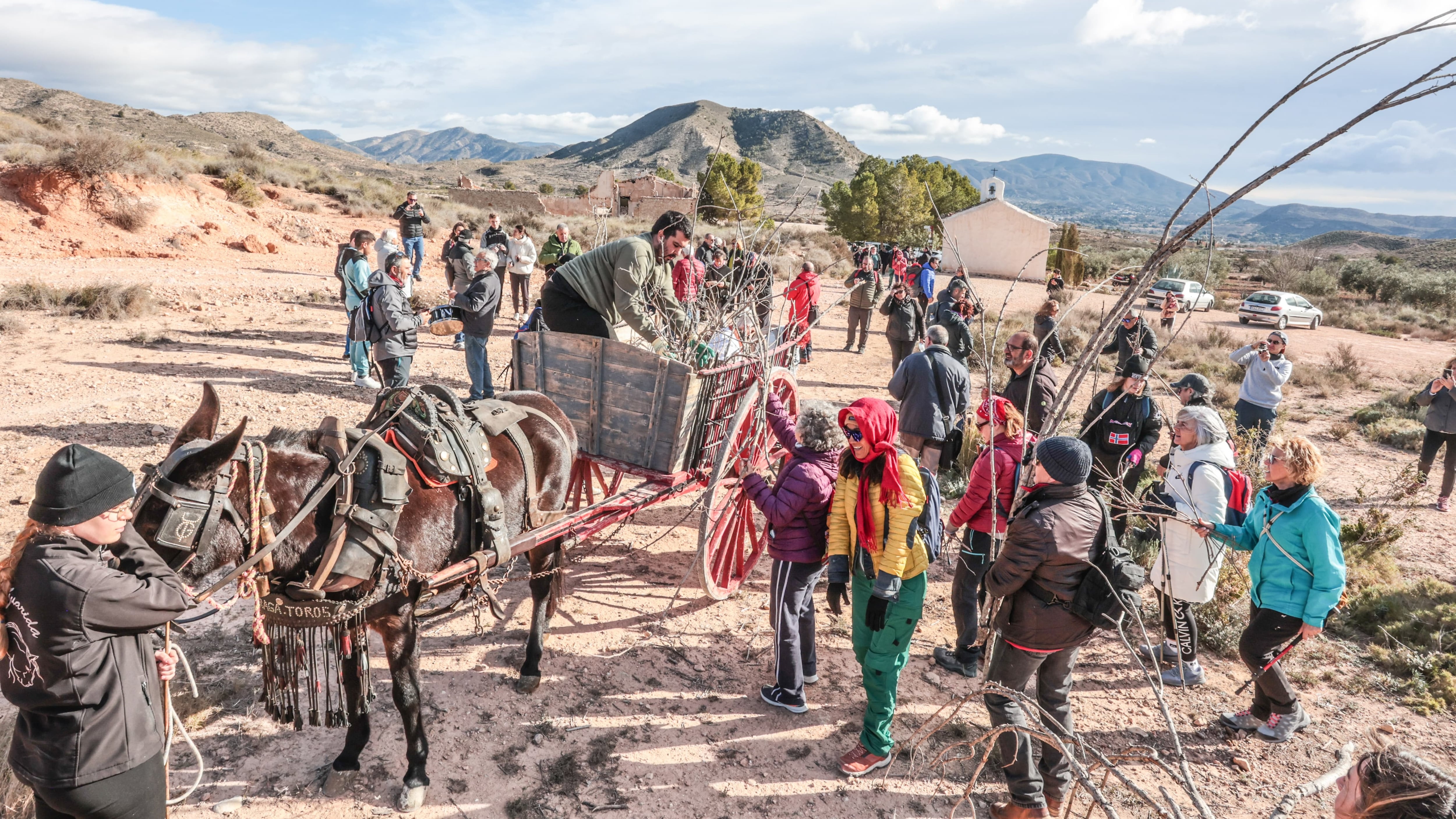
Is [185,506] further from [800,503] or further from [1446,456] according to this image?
[1446,456]

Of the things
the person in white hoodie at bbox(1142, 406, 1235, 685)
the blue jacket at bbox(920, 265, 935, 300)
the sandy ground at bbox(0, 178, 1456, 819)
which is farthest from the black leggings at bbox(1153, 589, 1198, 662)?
the blue jacket at bbox(920, 265, 935, 300)

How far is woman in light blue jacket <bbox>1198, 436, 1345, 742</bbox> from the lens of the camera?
350 cm

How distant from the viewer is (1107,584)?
2879mm

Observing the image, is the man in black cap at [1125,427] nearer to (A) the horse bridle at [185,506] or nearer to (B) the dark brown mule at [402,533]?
(B) the dark brown mule at [402,533]

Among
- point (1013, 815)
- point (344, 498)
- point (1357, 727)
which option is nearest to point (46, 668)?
point (344, 498)

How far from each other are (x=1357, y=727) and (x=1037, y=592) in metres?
2.79

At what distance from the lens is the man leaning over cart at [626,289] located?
476 centimetres

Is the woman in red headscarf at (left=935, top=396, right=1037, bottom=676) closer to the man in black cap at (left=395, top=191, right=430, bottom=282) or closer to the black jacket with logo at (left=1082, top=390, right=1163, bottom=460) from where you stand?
the black jacket with logo at (left=1082, top=390, right=1163, bottom=460)

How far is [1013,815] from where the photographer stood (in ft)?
10.9

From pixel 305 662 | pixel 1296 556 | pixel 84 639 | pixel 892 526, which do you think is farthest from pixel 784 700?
pixel 84 639

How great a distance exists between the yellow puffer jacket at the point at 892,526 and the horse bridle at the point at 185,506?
246 cm

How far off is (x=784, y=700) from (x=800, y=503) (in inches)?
49.9

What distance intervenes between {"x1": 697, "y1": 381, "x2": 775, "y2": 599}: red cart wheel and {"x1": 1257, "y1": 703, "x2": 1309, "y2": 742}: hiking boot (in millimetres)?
2954

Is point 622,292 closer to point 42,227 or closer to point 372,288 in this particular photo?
point 372,288
